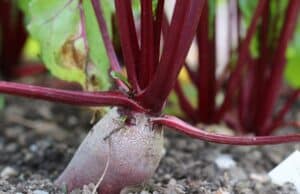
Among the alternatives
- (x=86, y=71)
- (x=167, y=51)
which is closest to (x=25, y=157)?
(x=86, y=71)

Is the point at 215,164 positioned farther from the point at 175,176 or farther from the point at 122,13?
the point at 122,13

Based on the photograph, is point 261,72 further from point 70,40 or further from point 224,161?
point 70,40

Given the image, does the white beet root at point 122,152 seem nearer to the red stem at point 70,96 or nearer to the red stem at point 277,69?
the red stem at point 70,96

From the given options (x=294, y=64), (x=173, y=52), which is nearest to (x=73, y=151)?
(x=173, y=52)

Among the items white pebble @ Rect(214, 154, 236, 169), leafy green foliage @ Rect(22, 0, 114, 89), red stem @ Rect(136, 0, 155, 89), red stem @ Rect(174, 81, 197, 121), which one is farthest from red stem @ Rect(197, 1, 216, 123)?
red stem @ Rect(136, 0, 155, 89)

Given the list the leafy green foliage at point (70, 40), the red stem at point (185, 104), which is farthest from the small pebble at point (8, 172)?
the red stem at point (185, 104)

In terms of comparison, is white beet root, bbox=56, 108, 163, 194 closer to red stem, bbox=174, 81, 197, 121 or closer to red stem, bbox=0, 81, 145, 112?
red stem, bbox=0, 81, 145, 112
